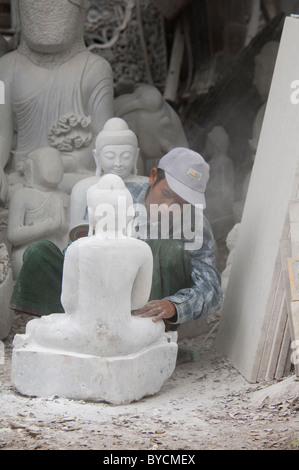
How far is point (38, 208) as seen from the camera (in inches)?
259

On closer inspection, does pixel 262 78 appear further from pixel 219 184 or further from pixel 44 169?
pixel 44 169

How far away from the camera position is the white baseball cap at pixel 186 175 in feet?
16.4

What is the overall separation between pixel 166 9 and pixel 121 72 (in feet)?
2.44

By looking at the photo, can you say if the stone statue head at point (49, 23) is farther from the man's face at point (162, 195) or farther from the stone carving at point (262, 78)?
the man's face at point (162, 195)

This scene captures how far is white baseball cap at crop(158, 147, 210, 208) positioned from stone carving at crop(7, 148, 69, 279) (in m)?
1.64

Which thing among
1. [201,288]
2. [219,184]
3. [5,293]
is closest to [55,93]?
[219,184]

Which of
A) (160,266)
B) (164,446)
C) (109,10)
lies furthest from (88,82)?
(164,446)

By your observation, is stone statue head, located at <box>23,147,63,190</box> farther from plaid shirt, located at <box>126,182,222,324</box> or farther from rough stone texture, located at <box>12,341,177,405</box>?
rough stone texture, located at <box>12,341,177,405</box>

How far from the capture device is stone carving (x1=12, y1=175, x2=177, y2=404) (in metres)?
4.45

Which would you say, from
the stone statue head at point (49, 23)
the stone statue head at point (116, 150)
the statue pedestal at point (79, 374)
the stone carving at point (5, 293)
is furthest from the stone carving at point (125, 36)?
the statue pedestal at point (79, 374)

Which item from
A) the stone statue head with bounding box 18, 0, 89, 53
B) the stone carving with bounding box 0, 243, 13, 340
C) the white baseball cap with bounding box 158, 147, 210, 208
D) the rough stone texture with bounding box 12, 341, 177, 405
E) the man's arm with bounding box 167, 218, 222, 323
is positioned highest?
the stone statue head with bounding box 18, 0, 89, 53

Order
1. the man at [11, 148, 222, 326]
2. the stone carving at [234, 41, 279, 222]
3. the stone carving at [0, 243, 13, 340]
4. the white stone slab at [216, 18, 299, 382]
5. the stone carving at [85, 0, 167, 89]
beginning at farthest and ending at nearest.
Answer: the stone carving at [85, 0, 167, 89], the stone carving at [234, 41, 279, 222], the stone carving at [0, 243, 13, 340], the man at [11, 148, 222, 326], the white stone slab at [216, 18, 299, 382]

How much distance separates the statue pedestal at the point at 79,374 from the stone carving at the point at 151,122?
10.9 feet

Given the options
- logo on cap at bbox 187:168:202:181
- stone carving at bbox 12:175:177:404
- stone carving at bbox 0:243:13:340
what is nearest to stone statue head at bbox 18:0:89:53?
stone carving at bbox 0:243:13:340
